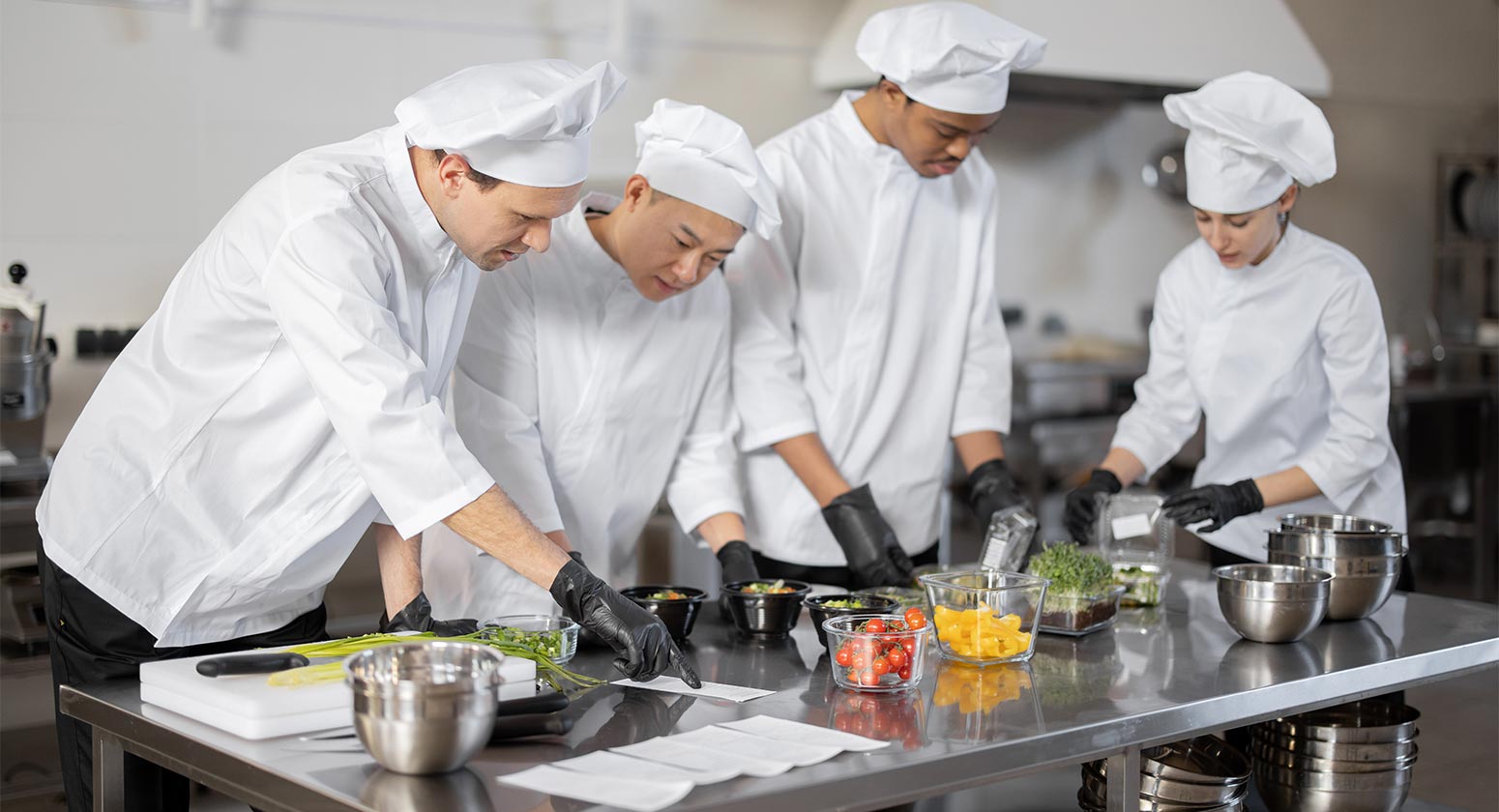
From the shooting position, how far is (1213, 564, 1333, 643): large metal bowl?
2.14 meters

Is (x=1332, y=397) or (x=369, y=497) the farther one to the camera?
(x=1332, y=397)

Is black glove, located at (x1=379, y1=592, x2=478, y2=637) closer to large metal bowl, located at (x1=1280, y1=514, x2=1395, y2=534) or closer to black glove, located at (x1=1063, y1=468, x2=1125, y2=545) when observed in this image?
black glove, located at (x1=1063, y1=468, x2=1125, y2=545)

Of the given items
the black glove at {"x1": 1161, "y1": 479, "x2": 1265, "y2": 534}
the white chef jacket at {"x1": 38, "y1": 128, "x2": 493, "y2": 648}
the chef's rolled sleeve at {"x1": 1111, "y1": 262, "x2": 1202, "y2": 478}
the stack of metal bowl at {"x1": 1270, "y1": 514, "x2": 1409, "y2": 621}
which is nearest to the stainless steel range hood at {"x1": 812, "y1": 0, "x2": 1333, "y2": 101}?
the chef's rolled sleeve at {"x1": 1111, "y1": 262, "x2": 1202, "y2": 478}

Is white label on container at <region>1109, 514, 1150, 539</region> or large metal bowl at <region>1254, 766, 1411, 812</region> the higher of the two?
white label on container at <region>1109, 514, 1150, 539</region>

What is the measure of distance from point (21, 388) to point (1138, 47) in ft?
12.0

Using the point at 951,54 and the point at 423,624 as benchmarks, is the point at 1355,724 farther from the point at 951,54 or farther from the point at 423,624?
the point at 423,624

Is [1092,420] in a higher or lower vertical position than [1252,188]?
lower

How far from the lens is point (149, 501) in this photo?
1.87m

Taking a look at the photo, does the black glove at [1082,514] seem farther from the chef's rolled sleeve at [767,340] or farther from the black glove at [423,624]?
the black glove at [423,624]

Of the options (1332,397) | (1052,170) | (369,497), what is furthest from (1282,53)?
(369,497)

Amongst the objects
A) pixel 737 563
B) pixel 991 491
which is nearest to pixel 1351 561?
pixel 991 491

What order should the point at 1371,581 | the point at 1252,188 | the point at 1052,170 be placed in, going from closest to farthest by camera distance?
the point at 1371,581 < the point at 1252,188 < the point at 1052,170

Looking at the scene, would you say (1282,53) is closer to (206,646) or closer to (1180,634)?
(1180,634)

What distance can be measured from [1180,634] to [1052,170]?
374 cm
